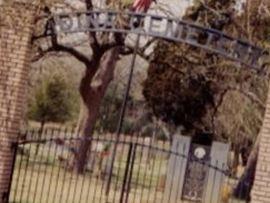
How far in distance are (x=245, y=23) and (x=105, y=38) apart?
4.80 meters

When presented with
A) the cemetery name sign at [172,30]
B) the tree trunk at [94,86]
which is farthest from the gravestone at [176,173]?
the cemetery name sign at [172,30]

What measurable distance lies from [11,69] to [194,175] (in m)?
9.96

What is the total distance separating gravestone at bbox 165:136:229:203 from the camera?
19.5m

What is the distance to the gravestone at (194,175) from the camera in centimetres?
1945

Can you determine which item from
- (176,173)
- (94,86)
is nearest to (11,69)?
(176,173)

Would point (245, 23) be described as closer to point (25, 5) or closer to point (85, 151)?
point (85, 151)

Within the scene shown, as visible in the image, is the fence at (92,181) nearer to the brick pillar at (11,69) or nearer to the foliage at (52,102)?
the brick pillar at (11,69)

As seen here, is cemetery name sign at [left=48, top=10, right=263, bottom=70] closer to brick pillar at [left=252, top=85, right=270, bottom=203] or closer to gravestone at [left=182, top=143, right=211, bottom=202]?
brick pillar at [left=252, top=85, right=270, bottom=203]

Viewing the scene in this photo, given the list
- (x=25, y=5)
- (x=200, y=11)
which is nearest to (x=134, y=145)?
(x=25, y=5)

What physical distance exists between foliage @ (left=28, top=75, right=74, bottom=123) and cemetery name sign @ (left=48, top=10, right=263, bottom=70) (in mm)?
34276

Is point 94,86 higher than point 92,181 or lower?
higher

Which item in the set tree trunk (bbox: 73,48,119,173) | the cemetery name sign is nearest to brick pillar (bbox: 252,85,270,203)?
the cemetery name sign

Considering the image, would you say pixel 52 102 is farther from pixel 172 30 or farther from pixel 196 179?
pixel 172 30

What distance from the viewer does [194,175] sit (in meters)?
20.3
